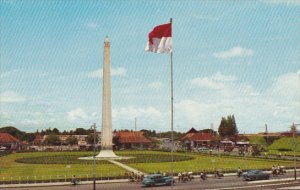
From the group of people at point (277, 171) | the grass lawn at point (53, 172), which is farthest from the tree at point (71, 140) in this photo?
the group of people at point (277, 171)

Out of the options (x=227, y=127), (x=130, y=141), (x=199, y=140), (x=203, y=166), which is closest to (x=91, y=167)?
(x=203, y=166)

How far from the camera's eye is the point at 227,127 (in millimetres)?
183875

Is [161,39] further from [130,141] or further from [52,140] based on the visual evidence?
[52,140]

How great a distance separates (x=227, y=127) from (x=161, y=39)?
162m

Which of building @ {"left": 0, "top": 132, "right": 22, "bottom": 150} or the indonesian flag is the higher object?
the indonesian flag

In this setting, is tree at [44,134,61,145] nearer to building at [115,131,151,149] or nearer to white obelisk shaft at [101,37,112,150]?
building at [115,131,151,149]

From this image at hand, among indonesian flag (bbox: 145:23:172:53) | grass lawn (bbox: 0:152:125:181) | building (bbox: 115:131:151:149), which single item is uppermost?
indonesian flag (bbox: 145:23:172:53)

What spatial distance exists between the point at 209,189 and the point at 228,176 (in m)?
15.4

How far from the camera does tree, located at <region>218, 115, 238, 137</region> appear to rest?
7210 inches

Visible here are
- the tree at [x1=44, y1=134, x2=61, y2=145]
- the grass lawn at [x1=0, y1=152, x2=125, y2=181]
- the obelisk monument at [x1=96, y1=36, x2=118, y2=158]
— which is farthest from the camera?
the tree at [x1=44, y1=134, x2=61, y2=145]

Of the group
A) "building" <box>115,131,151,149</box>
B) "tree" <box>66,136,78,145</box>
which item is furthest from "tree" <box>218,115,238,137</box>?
"tree" <box>66,136,78,145</box>

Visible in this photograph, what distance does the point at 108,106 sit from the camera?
85312mm

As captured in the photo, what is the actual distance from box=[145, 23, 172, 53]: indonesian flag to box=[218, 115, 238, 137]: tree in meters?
161

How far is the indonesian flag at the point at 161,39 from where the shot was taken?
26.2 m
